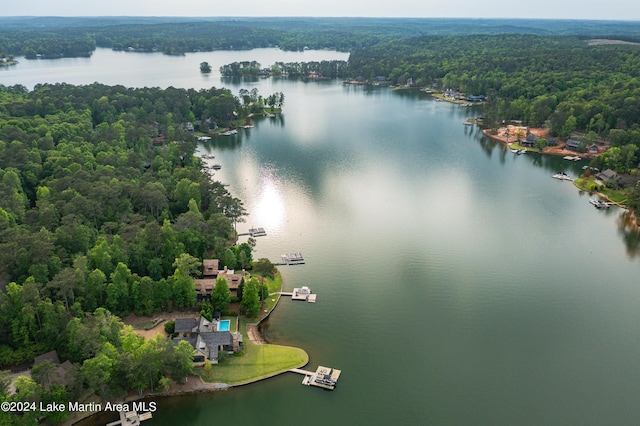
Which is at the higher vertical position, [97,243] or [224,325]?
[97,243]

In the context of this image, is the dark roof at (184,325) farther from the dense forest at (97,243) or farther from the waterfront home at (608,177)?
the waterfront home at (608,177)

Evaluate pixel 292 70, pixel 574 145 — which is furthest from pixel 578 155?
pixel 292 70

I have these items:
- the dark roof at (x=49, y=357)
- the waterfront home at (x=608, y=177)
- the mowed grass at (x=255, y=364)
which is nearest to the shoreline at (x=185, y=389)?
the mowed grass at (x=255, y=364)

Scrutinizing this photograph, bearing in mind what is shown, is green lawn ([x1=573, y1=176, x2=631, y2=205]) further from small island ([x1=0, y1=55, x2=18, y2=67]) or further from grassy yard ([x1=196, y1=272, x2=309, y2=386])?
small island ([x1=0, y1=55, x2=18, y2=67])

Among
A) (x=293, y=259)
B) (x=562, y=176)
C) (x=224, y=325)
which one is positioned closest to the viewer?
(x=224, y=325)

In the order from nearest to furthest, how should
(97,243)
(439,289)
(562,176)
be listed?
(97,243)
(439,289)
(562,176)

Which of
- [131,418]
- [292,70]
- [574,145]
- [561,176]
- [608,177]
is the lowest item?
[131,418]

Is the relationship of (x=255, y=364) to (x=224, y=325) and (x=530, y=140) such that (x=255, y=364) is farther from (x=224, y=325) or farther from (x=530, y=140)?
(x=530, y=140)
